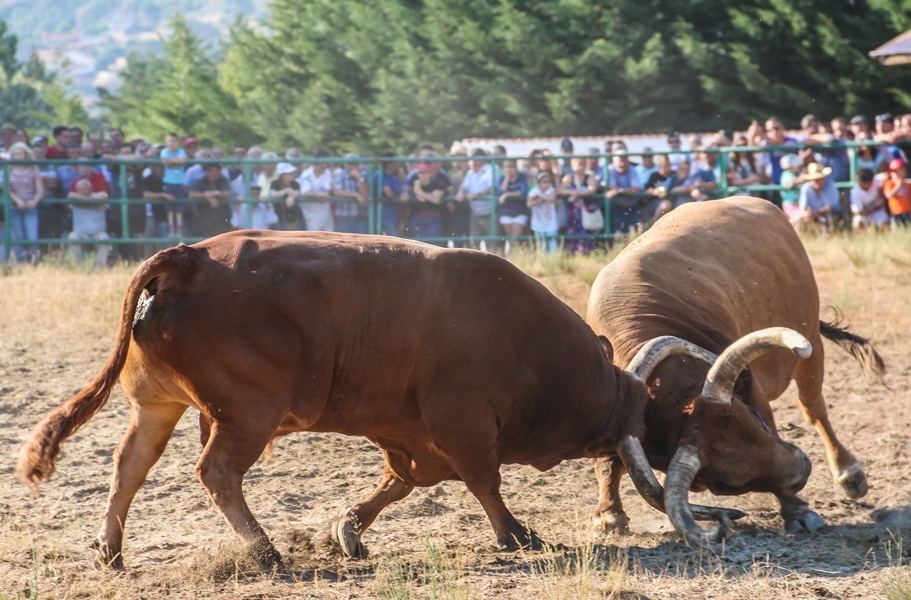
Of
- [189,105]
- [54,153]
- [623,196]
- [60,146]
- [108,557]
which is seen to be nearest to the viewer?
[108,557]

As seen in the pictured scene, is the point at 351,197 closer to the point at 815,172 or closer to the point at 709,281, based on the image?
the point at 815,172

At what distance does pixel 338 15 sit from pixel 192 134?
5415 mm

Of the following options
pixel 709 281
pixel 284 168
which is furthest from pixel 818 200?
pixel 709 281

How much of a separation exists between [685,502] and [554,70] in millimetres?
20133

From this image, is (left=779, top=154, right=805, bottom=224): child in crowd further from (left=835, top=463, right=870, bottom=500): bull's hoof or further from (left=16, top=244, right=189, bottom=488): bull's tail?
(left=16, top=244, right=189, bottom=488): bull's tail

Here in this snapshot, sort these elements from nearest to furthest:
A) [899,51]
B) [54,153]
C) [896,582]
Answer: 1. [896,582]
2. [54,153]
3. [899,51]

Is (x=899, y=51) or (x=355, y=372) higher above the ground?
(x=899, y=51)

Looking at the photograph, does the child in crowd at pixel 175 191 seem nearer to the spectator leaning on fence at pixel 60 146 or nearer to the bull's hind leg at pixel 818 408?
the spectator leaning on fence at pixel 60 146

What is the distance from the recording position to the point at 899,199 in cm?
1335

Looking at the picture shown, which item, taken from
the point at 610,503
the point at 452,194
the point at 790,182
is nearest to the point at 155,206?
the point at 452,194

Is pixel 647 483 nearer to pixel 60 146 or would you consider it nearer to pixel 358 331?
pixel 358 331

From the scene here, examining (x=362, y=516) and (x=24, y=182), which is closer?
(x=362, y=516)

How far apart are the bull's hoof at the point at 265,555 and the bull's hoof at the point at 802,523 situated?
256 cm

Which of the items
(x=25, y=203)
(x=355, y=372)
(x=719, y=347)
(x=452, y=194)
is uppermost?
(x=25, y=203)
